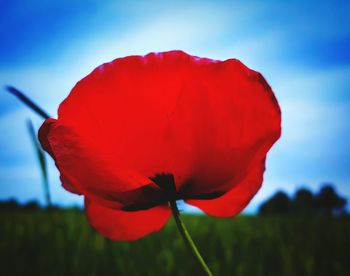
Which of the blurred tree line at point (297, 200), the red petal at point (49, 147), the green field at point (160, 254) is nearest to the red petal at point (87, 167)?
the red petal at point (49, 147)

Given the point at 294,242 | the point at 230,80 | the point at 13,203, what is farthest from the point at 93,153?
the point at 13,203

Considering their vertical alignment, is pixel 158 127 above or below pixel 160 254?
above

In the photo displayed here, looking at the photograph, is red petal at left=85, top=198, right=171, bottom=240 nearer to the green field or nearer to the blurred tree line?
the green field

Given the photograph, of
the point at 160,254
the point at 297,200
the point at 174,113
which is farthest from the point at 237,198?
the point at 297,200

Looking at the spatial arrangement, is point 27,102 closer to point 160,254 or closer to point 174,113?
point 174,113

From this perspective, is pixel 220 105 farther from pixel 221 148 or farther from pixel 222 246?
pixel 222 246

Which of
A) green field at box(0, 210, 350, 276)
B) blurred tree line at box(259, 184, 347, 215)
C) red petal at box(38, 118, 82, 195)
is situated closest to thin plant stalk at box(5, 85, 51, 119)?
red petal at box(38, 118, 82, 195)

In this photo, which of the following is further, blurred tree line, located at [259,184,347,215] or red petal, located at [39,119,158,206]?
blurred tree line, located at [259,184,347,215]
